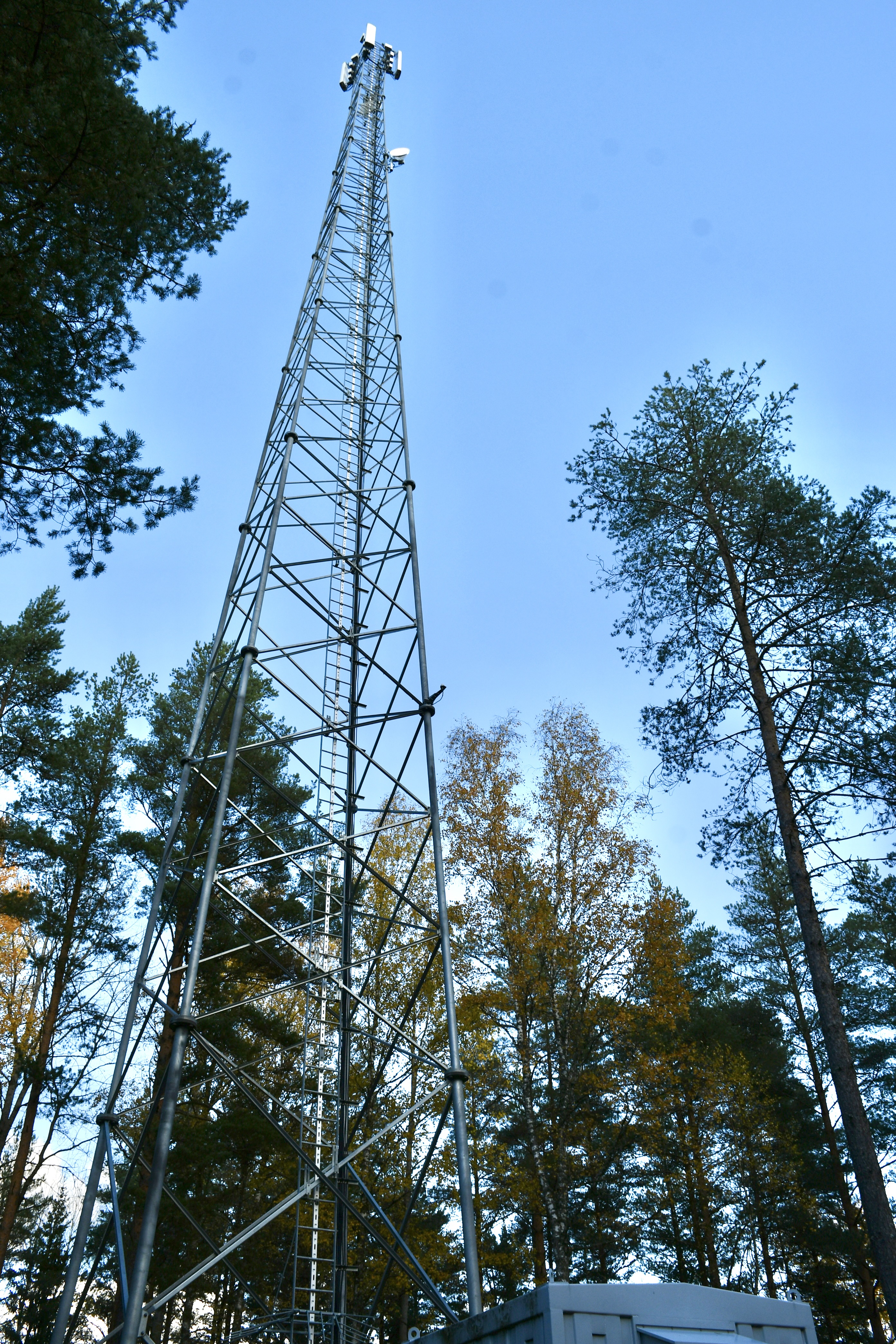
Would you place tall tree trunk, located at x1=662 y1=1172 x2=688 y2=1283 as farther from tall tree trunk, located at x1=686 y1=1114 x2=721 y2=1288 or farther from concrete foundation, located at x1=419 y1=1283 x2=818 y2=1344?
concrete foundation, located at x1=419 y1=1283 x2=818 y2=1344

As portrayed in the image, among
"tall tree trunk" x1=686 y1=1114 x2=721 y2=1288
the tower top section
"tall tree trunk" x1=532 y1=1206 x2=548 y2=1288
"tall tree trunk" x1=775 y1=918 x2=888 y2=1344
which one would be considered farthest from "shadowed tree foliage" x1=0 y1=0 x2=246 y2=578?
"tall tree trunk" x1=775 y1=918 x2=888 y2=1344

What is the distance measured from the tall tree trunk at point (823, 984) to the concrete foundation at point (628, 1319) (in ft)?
9.92

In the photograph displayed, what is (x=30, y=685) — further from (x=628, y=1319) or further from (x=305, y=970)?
(x=628, y=1319)

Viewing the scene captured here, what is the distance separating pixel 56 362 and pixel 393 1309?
12.9m

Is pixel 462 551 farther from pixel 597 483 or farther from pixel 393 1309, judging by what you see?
pixel 393 1309

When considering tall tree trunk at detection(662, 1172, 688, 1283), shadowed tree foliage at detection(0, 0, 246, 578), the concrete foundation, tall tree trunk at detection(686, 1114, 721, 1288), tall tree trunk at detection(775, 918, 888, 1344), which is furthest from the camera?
tall tree trunk at detection(662, 1172, 688, 1283)

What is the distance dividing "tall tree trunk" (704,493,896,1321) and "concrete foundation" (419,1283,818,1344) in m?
3.02

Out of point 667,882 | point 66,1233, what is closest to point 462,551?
point 667,882

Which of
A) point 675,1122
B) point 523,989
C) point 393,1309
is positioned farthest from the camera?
point 675,1122

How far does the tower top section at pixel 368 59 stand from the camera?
11.8m

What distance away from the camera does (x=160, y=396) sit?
8.56 meters

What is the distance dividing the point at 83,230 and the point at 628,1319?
265 inches

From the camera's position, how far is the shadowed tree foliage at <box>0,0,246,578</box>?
19.1 feet

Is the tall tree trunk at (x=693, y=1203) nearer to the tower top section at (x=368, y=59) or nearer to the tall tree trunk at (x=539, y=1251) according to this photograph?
the tall tree trunk at (x=539, y=1251)
